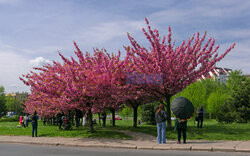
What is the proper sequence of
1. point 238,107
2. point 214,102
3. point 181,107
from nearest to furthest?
1. point 181,107
2. point 238,107
3. point 214,102

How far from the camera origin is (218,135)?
14.7 m

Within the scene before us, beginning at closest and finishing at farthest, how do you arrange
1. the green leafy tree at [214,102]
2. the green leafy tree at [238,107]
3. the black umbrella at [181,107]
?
the black umbrella at [181,107], the green leafy tree at [238,107], the green leafy tree at [214,102]

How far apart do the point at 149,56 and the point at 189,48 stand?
3.13 m

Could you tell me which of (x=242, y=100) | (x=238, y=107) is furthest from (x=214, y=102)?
(x=242, y=100)

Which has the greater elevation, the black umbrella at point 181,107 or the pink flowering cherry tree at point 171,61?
the pink flowering cherry tree at point 171,61

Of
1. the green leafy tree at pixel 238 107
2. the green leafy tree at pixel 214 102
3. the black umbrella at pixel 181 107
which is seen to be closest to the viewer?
the black umbrella at pixel 181 107

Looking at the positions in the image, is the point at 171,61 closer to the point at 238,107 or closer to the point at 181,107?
the point at 181,107

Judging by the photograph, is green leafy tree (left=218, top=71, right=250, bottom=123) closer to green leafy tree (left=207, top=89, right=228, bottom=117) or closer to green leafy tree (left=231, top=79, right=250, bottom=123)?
green leafy tree (left=231, top=79, right=250, bottom=123)

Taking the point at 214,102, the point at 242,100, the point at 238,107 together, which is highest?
the point at 242,100

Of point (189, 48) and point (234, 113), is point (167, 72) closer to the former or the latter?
point (189, 48)

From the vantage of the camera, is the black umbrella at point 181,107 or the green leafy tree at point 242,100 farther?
the green leafy tree at point 242,100

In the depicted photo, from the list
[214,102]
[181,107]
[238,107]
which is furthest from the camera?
[214,102]

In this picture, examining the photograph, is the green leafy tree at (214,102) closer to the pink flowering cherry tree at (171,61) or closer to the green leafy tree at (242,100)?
the green leafy tree at (242,100)

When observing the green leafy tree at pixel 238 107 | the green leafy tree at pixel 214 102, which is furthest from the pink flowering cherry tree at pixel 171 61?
the green leafy tree at pixel 214 102
